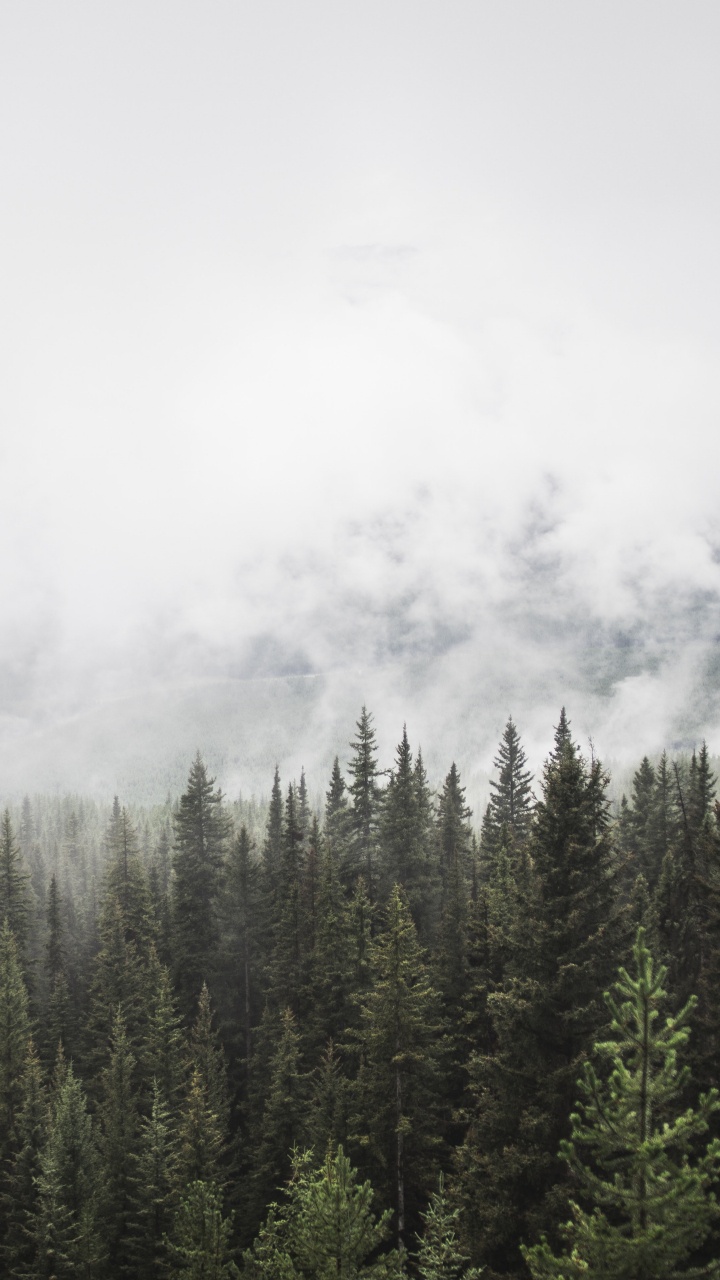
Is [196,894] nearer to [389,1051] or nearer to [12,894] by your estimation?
[12,894]

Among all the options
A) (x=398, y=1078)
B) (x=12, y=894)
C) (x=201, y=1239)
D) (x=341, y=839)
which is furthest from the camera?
(x=12, y=894)

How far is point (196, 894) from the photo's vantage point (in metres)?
65.9

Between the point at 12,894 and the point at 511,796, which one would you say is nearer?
the point at 511,796

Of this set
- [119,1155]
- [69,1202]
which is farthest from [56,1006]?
[69,1202]

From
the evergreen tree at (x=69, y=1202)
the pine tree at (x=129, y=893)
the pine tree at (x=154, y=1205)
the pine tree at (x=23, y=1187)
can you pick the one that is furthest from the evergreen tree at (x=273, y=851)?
the pine tree at (x=154, y=1205)

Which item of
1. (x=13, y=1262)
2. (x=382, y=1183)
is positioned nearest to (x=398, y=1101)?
(x=382, y=1183)

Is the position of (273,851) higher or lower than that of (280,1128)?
higher

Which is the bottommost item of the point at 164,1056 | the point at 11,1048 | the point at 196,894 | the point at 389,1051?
the point at 164,1056

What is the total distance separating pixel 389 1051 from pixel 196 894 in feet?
118

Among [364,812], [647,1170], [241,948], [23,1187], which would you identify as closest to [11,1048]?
[23,1187]

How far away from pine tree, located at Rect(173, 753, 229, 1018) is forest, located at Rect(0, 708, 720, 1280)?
26cm

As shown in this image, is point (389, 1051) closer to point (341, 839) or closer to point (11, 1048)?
point (341, 839)

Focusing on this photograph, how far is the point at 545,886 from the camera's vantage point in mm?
23172

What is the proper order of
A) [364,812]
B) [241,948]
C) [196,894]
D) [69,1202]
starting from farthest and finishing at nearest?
[196,894]
[241,948]
[364,812]
[69,1202]
